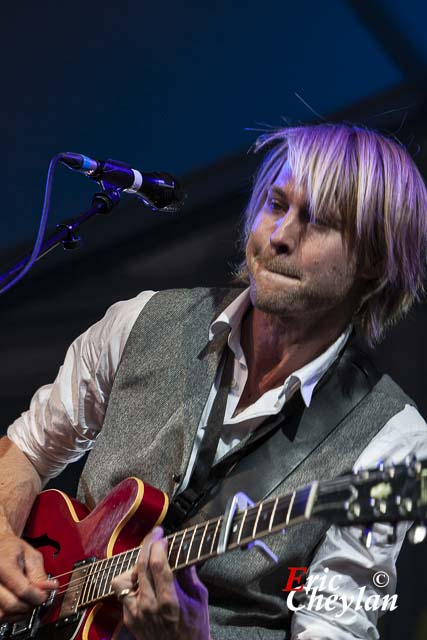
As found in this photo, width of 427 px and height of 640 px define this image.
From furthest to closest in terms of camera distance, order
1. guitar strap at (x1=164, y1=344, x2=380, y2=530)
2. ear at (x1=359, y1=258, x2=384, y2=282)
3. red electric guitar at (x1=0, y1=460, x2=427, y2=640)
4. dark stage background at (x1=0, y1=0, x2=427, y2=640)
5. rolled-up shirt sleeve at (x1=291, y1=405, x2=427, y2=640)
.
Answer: dark stage background at (x1=0, y1=0, x2=427, y2=640), ear at (x1=359, y1=258, x2=384, y2=282), guitar strap at (x1=164, y1=344, x2=380, y2=530), rolled-up shirt sleeve at (x1=291, y1=405, x2=427, y2=640), red electric guitar at (x1=0, y1=460, x2=427, y2=640)

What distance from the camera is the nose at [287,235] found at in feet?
7.33

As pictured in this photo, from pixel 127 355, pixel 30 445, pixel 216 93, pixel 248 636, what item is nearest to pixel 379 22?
pixel 216 93

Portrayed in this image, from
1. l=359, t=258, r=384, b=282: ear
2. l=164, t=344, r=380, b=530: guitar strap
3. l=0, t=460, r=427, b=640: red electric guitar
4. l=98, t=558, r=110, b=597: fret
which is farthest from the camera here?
l=359, t=258, r=384, b=282: ear

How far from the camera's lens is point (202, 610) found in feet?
6.08

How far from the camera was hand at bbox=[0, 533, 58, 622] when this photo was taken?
2119 millimetres

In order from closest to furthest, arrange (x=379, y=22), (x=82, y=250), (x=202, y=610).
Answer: (x=202, y=610) < (x=379, y=22) < (x=82, y=250)

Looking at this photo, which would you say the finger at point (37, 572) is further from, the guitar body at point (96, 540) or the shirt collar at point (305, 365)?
the shirt collar at point (305, 365)

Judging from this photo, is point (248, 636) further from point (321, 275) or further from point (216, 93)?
point (216, 93)

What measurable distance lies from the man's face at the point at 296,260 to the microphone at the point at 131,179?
25cm

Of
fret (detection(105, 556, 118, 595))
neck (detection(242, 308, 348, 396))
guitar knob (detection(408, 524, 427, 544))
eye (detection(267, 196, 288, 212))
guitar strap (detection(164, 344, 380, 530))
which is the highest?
eye (detection(267, 196, 288, 212))

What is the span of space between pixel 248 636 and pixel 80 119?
2099 millimetres

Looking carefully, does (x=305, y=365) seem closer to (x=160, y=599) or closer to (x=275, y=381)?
(x=275, y=381)

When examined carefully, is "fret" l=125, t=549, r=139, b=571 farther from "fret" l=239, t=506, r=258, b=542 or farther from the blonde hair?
the blonde hair

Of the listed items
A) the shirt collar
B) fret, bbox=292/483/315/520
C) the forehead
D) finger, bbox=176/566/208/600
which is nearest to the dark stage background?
the forehead
